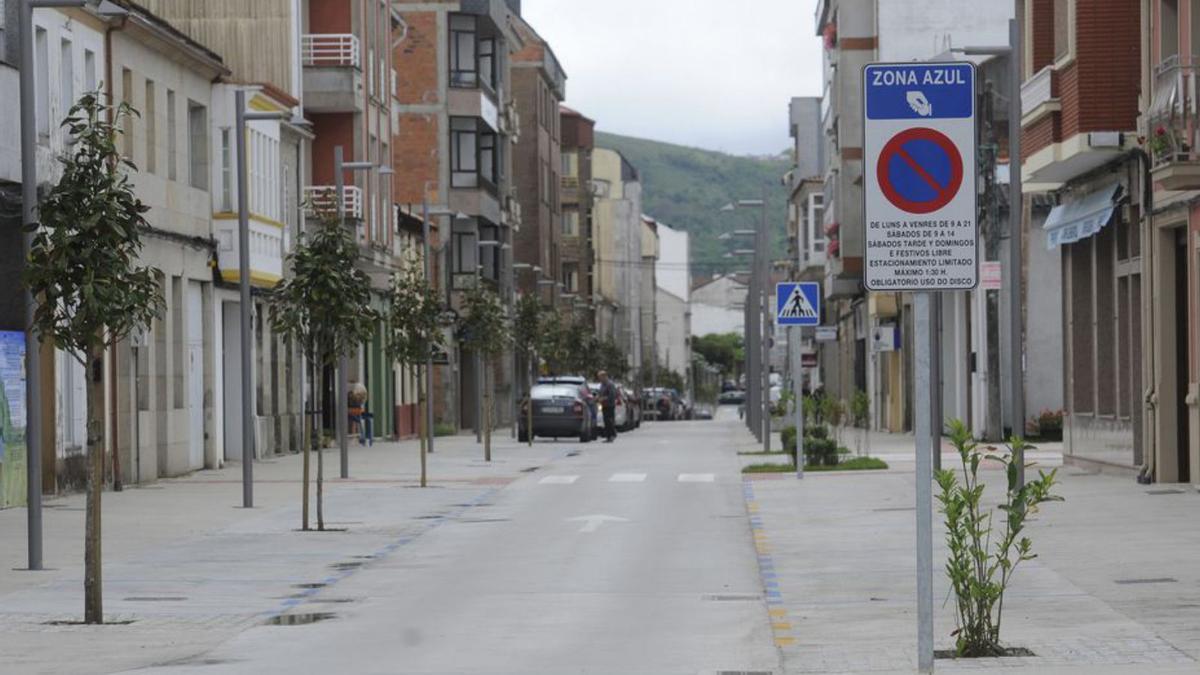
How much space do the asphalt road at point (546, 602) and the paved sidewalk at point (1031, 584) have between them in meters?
→ 0.37

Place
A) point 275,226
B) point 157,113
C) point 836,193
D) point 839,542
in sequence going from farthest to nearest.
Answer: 1. point 836,193
2. point 275,226
3. point 157,113
4. point 839,542

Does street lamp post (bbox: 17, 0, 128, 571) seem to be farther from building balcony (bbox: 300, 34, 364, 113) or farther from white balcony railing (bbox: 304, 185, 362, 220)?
building balcony (bbox: 300, 34, 364, 113)

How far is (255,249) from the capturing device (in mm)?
43156

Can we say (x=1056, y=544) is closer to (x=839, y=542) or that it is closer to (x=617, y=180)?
(x=839, y=542)

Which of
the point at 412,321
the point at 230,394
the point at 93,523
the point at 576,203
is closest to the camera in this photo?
the point at 93,523

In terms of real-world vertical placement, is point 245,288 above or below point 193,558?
above

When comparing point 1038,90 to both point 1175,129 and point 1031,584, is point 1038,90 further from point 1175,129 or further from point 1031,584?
point 1031,584

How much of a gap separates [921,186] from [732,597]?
20.2 ft

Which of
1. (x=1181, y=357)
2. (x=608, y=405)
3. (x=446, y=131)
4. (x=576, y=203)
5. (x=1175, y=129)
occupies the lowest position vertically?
(x=608, y=405)

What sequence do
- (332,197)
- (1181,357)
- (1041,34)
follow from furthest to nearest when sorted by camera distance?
1. (332,197)
2. (1041,34)
3. (1181,357)

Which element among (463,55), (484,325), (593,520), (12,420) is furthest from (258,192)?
(463,55)

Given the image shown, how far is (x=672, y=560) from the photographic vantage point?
20094mm

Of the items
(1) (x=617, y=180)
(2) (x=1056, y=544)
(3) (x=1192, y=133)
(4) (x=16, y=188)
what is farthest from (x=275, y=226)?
(1) (x=617, y=180)

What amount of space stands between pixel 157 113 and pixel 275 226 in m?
8.53
